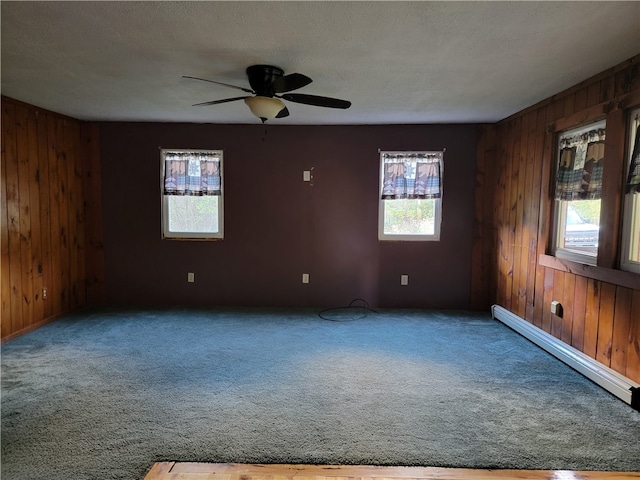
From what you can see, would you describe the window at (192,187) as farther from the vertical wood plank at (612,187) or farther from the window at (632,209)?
the window at (632,209)

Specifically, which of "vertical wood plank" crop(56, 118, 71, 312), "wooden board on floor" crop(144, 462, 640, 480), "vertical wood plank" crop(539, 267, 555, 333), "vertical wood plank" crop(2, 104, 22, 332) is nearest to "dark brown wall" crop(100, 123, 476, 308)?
"vertical wood plank" crop(56, 118, 71, 312)

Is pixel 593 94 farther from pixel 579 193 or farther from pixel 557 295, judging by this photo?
pixel 557 295

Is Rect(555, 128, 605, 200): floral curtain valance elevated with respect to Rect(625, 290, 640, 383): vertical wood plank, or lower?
elevated

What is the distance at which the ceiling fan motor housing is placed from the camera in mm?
2695

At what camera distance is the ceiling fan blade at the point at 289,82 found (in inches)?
96.6

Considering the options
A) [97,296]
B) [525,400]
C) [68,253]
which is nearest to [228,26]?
[525,400]

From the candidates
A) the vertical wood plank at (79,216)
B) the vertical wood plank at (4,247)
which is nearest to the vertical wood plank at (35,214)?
the vertical wood plank at (4,247)

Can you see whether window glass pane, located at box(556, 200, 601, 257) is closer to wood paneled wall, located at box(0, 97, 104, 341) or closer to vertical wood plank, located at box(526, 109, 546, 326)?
vertical wood plank, located at box(526, 109, 546, 326)

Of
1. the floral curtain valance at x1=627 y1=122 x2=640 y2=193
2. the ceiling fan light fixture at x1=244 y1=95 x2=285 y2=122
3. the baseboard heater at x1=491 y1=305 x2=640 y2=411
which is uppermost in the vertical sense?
the ceiling fan light fixture at x1=244 y1=95 x2=285 y2=122

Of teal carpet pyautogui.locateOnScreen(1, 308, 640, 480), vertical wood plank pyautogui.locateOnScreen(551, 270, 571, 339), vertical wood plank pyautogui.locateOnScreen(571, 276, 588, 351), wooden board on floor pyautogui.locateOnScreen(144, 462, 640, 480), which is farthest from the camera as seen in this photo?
vertical wood plank pyautogui.locateOnScreen(551, 270, 571, 339)

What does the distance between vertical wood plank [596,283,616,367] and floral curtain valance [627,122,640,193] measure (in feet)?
2.38

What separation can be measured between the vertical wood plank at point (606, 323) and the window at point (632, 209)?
21 centimetres

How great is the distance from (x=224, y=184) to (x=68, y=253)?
6.70 ft

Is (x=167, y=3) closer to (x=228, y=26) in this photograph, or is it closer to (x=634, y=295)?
(x=228, y=26)
